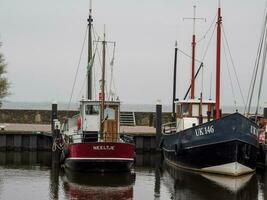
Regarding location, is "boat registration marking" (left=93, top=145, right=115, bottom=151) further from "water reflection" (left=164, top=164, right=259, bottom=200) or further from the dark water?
"water reflection" (left=164, top=164, right=259, bottom=200)

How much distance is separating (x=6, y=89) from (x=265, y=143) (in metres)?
21.3

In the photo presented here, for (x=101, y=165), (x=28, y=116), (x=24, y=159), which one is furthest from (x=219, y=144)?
(x=28, y=116)

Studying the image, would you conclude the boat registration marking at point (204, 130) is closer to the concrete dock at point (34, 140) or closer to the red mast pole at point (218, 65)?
the red mast pole at point (218, 65)

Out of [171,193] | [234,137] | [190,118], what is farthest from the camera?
[190,118]

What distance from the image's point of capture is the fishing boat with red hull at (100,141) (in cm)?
2486

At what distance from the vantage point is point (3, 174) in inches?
989

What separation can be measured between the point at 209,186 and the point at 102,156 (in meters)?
4.72

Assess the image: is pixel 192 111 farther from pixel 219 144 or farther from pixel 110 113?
pixel 219 144

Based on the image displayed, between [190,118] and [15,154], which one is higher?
[190,118]

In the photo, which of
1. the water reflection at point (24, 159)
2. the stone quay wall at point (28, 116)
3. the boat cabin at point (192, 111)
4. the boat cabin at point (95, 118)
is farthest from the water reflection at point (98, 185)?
the stone quay wall at point (28, 116)

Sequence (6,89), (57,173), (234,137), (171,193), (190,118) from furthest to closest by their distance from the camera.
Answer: (6,89), (190,118), (57,173), (234,137), (171,193)

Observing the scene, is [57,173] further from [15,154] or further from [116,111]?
[15,154]

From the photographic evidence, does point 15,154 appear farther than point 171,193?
Yes

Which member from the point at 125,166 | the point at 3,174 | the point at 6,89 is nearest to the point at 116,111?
the point at 125,166
